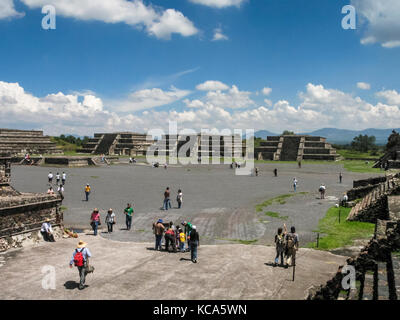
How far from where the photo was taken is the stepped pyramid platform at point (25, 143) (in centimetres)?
5559

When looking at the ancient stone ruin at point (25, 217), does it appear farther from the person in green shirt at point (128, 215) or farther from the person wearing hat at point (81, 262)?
the person wearing hat at point (81, 262)

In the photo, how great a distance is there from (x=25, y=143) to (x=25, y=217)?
2035 inches

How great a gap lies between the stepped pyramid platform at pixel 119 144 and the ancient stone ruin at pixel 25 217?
57.1 metres

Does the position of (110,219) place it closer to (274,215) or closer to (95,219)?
(95,219)

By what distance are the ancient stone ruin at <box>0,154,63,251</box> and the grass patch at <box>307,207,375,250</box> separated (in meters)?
11.5

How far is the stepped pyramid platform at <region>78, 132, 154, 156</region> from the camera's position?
7406cm

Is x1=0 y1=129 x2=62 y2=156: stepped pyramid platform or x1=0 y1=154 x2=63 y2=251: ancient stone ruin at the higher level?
x1=0 y1=129 x2=62 y2=156: stepped pyramid platform

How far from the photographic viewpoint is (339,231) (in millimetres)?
15047

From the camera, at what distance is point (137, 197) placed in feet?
78.2

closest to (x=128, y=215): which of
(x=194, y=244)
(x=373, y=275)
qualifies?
(x=194, y=244)

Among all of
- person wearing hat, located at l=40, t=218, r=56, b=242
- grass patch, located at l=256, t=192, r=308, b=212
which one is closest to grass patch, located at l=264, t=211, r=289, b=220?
grass patch, located at l=256, t=192, r=308, b=212

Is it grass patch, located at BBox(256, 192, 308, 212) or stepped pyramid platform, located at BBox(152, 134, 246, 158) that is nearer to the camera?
grass patch, located at BBox(256, 192, 308, 212)

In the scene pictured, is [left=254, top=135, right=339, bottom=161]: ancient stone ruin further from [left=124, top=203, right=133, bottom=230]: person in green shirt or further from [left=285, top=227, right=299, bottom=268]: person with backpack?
[left=285, top=227, right=299, bottom=268]: person with backpack

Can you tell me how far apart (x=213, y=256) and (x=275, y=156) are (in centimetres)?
5760
